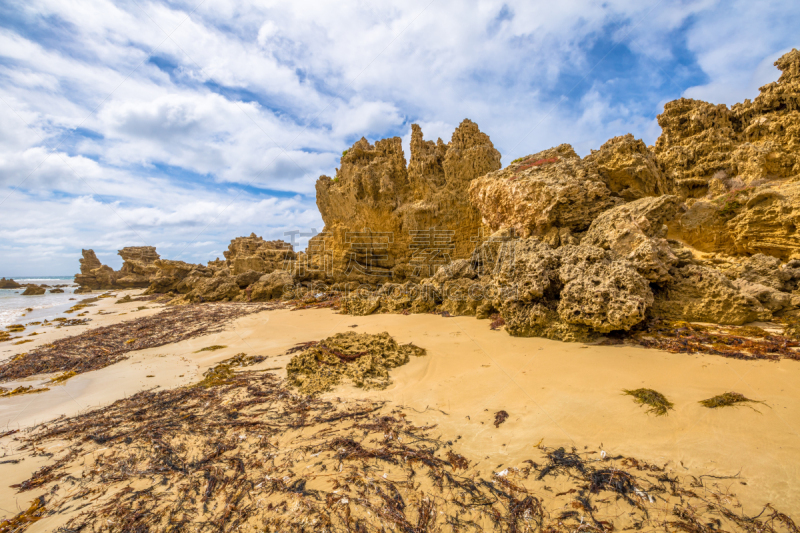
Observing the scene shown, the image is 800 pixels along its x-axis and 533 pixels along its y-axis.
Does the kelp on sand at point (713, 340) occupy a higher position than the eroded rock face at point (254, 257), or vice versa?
the eroded rock face at point (254, 257)

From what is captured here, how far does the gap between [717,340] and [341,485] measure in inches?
197

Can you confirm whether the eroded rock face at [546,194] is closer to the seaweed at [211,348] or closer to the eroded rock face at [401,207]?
the eroded rock face at [401,207]

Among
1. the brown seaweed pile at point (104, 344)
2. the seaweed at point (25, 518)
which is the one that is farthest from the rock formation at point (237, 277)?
the seaweed at point (25, 518)

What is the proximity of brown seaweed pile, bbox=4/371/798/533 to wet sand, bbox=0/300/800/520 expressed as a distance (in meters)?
0.16

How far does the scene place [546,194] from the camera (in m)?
6.88

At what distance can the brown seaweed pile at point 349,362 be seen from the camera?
3820mm

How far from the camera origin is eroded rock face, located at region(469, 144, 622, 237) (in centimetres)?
657

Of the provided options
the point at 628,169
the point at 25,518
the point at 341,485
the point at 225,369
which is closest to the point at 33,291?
the point at 225,369

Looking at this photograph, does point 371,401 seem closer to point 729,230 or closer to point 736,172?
point 729,230

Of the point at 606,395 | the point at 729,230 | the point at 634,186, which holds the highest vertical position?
the point at 634,186

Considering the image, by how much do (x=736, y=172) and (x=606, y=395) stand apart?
1568 cm

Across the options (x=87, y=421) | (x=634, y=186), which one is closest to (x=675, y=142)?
(x=634, y=186)

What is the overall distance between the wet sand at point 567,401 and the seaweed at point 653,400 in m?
0.07

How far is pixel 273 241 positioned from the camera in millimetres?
31828
